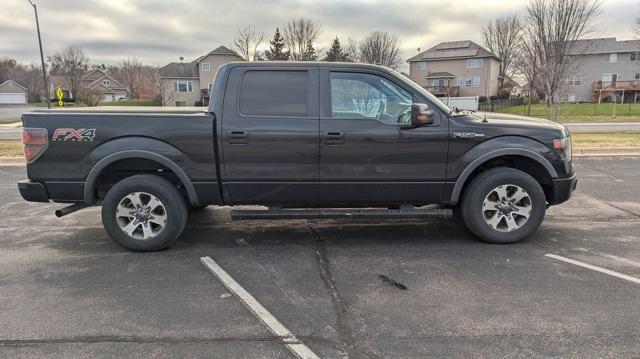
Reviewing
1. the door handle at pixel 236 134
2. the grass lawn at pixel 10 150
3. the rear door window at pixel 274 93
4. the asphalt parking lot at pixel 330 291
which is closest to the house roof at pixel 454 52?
the grass lawn at pixel 10 150

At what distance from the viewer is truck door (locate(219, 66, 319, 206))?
4859 mm

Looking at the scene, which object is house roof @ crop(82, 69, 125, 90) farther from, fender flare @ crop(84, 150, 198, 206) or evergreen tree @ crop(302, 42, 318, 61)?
fender flare @ crop(84, 150, 198, 206)

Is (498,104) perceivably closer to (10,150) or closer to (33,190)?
(10,150)

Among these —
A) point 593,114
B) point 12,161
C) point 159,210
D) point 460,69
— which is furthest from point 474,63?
point 159,210

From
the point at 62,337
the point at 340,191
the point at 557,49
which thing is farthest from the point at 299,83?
the point at 557,49

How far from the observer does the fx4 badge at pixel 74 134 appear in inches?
188

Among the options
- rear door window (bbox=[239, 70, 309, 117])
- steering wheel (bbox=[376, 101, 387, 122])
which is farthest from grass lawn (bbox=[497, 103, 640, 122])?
rear door window (bbox=[239, 70, 309, 117])

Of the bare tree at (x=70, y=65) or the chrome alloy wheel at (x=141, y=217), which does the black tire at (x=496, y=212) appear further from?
the bare tree at (x=70, y=65)

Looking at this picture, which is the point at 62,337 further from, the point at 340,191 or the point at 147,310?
the point at 340,191

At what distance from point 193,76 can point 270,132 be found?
188 feet

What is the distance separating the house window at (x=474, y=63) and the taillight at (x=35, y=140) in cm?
6344

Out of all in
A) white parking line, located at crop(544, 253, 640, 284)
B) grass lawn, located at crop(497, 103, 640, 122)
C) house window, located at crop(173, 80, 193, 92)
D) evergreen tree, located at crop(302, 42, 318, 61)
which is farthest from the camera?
house window, located at crop(173, 80, 193, 92)

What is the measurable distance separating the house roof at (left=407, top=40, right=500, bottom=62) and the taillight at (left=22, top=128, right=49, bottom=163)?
63320 mm

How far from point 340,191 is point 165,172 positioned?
1.92 m
